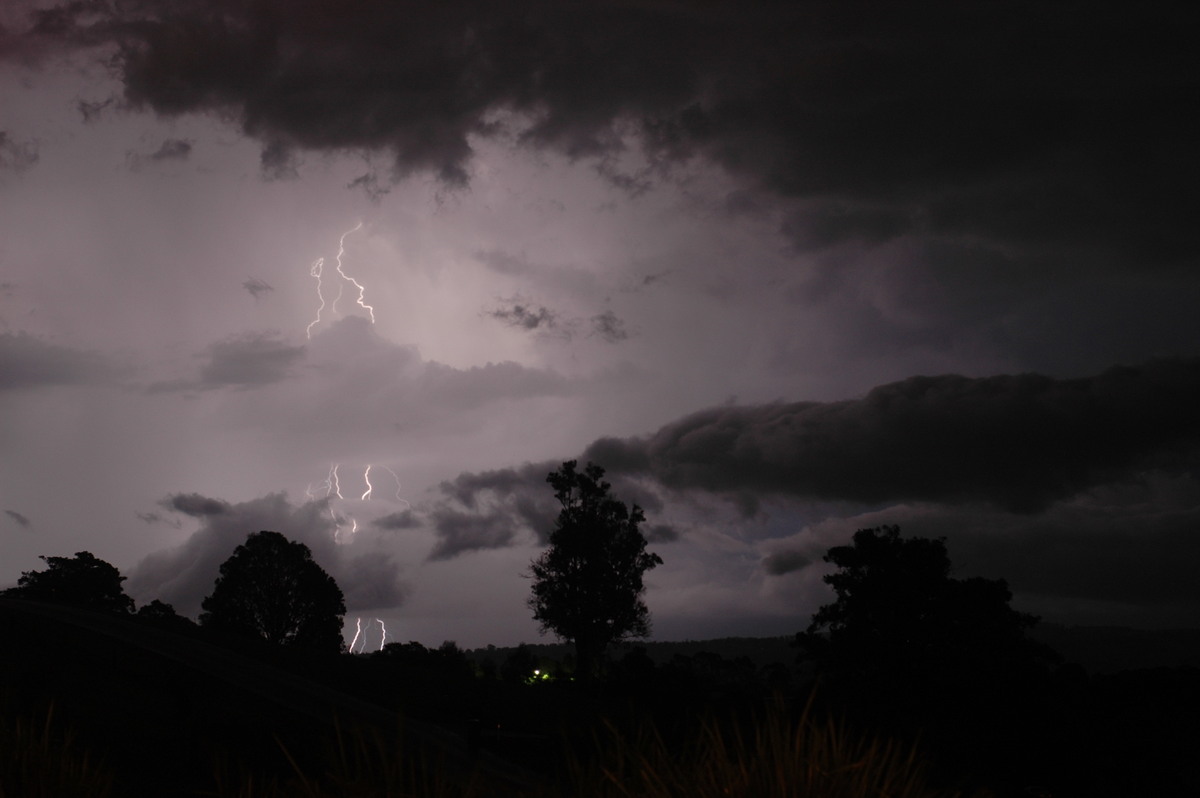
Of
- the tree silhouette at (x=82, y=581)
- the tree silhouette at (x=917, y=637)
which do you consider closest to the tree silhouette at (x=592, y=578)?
the tree silhouette at (x=917, y=637)

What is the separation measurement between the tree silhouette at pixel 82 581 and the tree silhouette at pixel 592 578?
63.0 m

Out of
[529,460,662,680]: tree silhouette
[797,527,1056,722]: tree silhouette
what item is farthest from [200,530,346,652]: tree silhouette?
[797,527,1056,722]: tree silhouette

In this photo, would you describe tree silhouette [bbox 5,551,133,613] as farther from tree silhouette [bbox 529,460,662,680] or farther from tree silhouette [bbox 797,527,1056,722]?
tree silhouette [bbox 797,527,1056,722]

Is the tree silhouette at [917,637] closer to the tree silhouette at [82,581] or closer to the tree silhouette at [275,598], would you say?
the tree silhouette at [275,598]

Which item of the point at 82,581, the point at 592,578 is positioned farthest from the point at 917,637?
the point at 82,581

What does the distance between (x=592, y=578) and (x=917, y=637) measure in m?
25.5

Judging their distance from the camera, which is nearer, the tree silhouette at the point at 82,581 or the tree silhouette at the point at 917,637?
the tree silhouette at the point at 917,637

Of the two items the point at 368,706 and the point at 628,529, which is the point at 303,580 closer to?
the point at 628,529

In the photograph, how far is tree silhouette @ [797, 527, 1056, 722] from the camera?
39156 mm

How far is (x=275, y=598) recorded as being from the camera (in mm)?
80500

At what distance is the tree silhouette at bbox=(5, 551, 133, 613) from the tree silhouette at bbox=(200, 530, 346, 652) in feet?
92.2

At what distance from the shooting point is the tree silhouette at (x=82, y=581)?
331ft

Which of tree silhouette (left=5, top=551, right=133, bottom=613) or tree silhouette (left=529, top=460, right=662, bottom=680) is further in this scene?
tree silhouette (left=5, top=551, right=133, bottom=613)

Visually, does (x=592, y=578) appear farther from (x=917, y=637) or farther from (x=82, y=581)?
(x=82, y=581)
